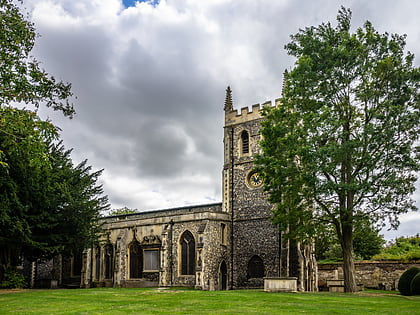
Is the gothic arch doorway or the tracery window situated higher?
the tracery window

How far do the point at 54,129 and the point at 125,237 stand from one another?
21.9 meters

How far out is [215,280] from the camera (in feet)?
109

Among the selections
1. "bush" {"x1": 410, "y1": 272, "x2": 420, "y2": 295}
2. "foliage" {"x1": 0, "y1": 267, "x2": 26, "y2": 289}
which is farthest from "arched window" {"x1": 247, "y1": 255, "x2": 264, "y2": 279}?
"foliage" {"x1": 0, "y1": 267, "x2": 26, "y2": 289}

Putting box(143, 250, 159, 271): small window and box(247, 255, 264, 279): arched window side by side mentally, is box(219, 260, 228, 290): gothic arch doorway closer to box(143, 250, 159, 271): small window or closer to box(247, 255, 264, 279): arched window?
box(247, 255, 264, 279): arched window

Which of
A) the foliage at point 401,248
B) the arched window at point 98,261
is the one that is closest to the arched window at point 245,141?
the foliage at point 401,248

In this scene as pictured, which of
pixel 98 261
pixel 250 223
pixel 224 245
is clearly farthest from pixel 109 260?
pixel 250 223

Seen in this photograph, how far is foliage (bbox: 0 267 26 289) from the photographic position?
28750 millimetres

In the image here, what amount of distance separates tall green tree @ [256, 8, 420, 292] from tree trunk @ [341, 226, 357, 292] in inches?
2.0

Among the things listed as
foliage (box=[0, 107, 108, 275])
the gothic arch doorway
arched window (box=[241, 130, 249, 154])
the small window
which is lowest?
the gothic arch doorway

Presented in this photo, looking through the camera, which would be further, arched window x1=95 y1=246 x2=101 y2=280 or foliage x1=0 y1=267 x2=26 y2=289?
arched window x1=95 y1=246 x2=101 y2=280

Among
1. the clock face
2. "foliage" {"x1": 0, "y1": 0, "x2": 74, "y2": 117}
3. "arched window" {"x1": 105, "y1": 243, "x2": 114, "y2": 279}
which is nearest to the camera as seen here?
"foliage" {"x1": 0, "y1": 0, "x2": 74, "y2": 117}

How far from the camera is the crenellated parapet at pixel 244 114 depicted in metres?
36.8

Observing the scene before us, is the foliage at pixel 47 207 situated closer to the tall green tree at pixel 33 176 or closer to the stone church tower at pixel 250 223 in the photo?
the tall green tree at pixel 33 176

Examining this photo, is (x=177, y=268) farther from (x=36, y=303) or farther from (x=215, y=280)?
(x=36, y=303)
